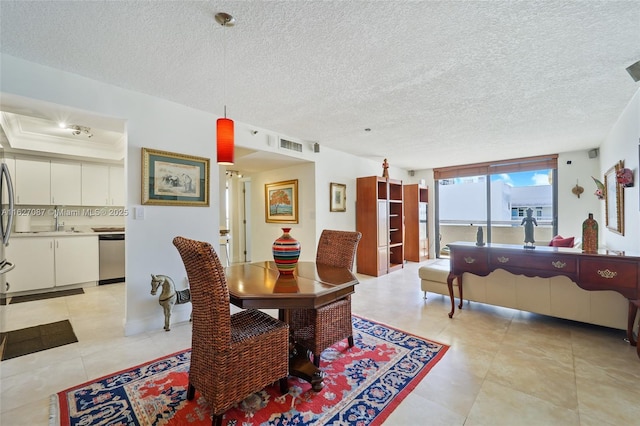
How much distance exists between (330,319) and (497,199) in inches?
226

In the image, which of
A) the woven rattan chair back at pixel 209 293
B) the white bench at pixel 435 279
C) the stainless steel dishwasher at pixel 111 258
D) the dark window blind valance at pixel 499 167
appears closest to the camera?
the woven rattan chair back at pixel 209 293

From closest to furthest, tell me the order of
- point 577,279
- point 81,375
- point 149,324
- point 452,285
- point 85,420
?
point 85,420 < point 81,375 < point 577,279 < point 149,324 < point 452,285

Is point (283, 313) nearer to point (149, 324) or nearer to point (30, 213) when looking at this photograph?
point (149, 324)

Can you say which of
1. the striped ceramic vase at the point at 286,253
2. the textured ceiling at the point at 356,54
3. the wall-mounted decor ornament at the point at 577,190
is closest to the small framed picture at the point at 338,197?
the textured ceiling at the point at 356,54

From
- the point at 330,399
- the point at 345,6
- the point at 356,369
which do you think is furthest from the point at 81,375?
the point at 345,6

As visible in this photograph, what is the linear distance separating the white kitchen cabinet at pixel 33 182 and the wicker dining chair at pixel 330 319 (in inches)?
183

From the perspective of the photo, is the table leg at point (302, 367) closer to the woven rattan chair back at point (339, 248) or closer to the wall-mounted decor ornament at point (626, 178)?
the woven rattan chair back at point (339, 248)

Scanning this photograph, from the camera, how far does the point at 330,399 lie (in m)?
1.72

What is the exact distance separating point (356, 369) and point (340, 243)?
102cm

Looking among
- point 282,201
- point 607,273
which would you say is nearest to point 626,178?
point 607,273

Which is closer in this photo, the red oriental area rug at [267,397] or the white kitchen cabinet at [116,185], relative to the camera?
the red oriental area rug at [267,397]

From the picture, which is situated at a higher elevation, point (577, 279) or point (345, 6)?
point (345, 6)

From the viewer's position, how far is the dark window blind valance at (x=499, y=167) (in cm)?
550

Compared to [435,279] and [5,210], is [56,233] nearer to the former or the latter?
[5,210]
